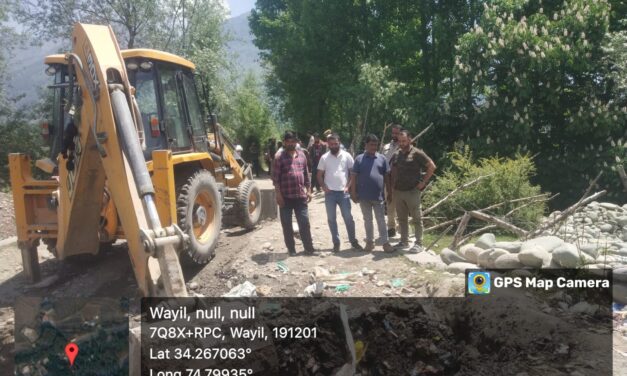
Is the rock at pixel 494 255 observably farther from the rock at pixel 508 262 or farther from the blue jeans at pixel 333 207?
the blue jeans at pixel 333 207

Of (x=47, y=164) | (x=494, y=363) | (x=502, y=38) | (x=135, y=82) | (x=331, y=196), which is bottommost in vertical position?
A: (x=494, y=363)

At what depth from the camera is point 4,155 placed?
1683 cm

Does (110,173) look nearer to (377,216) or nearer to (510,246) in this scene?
(377,216)

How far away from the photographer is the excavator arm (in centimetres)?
416

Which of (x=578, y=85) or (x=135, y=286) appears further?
(x=578, y=85)

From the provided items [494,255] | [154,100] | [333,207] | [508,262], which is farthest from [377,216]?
[154,100]

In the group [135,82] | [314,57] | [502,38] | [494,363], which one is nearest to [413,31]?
[314,57]

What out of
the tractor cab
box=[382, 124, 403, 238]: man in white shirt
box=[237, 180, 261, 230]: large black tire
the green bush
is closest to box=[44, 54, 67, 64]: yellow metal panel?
the tractor cab

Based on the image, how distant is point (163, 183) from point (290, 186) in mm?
1825

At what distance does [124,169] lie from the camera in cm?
439

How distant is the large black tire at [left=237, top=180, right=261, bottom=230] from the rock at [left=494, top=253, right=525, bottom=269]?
4.38m

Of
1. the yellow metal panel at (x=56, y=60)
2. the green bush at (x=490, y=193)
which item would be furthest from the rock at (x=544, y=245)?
the yellow metal panel at (x=56, y=60)

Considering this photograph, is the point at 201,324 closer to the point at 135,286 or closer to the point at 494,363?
the point at 494,363

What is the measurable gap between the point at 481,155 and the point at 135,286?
10.6 metres
